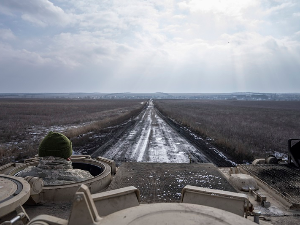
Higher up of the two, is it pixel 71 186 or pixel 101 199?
pixel 101 199

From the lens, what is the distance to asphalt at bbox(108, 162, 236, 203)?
4637 millimetres

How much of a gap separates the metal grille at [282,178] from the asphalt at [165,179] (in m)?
0.82

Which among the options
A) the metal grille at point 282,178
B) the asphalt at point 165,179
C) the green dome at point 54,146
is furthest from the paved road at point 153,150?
the green dome at point 54,146

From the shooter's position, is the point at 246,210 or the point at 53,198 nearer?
the point at 246,210

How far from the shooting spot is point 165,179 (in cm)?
551

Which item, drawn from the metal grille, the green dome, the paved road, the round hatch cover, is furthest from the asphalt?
the paved road

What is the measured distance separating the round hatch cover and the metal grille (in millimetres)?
3990

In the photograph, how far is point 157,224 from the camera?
7.90 feet

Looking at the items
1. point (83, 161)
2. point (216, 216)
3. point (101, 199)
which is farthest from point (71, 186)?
point (216, 216)

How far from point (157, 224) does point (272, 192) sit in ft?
10.7

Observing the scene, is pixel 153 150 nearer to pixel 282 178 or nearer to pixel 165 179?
pixel 165 179

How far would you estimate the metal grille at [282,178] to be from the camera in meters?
4.54

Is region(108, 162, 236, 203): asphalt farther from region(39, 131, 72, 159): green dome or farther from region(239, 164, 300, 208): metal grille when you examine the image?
region(39, 131, 72, 159): green dome

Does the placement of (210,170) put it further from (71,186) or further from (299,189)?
(71,186)
